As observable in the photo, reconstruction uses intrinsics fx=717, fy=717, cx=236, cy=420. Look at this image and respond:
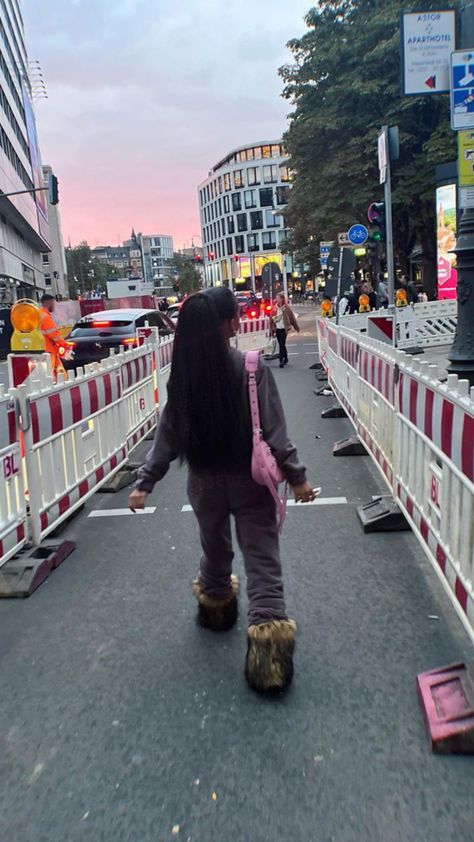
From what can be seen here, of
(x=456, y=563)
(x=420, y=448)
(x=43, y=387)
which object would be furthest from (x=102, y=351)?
(x=456, y=563)

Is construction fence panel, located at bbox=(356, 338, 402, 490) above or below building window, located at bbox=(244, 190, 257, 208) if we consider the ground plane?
below

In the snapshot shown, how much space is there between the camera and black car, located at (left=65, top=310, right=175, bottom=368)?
1387 centimetres

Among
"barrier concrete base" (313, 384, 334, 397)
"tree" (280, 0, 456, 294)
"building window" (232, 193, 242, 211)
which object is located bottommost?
"barrier concrete base" (313, 384, 334, 397)

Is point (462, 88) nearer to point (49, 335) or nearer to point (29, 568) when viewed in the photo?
point (29, 568)

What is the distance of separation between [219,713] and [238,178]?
126263mm

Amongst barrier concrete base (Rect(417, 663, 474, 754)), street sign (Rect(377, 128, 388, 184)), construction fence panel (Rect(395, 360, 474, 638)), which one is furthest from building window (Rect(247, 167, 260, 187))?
barrier concrete base (Rect(417, 663, 474, 754))

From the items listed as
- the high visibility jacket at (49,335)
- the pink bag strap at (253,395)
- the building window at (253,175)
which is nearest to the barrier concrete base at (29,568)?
the pink bag strap at (253,395)

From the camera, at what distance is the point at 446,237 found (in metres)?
23.2

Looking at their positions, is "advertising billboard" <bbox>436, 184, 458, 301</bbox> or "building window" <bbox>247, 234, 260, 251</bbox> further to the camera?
"building window" <bbox>247, 234, 260, 251</bbox>

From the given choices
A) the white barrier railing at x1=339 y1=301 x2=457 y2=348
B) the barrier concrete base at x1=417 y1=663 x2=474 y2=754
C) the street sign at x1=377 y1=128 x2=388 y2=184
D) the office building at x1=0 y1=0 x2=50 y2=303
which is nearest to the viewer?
the barrier concrete base at x1=417 y1=663 x2=474 y2=754

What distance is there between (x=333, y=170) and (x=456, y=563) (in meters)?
30.2

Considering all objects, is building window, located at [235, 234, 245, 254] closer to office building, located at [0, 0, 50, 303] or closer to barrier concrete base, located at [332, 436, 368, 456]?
office building, located at [0, 0, 50, 303]

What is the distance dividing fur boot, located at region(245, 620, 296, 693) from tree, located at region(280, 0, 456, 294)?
28686 mm

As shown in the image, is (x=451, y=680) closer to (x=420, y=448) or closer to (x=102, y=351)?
(x=420, y=448)
